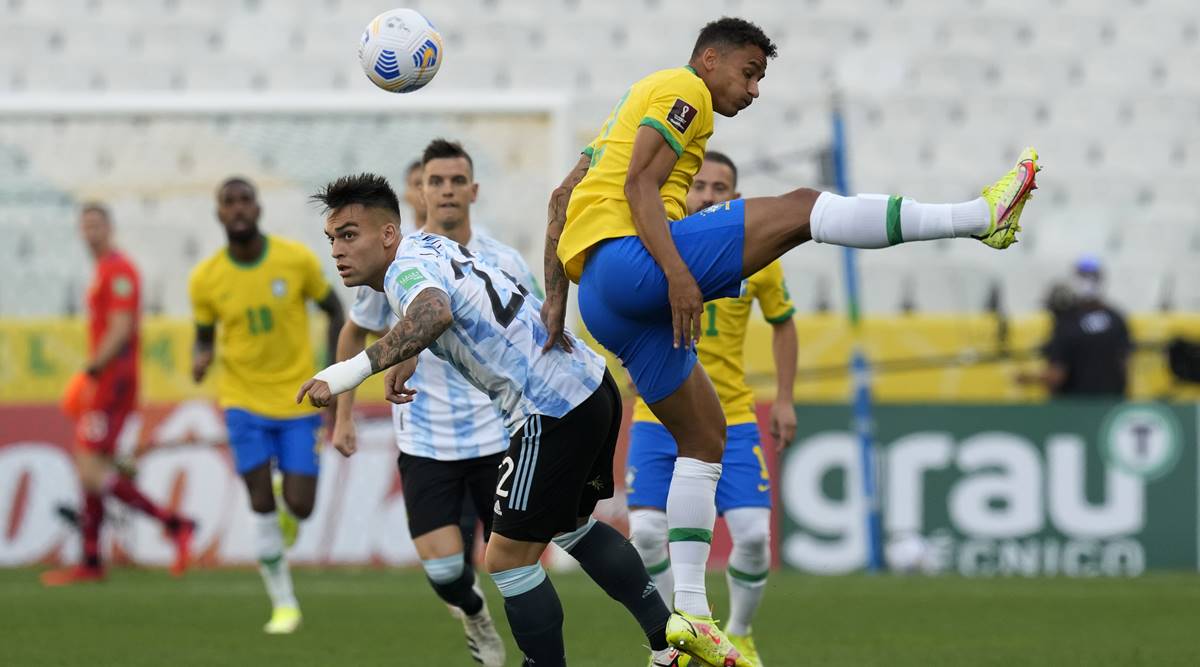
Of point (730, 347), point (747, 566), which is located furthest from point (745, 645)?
point (730, 347)

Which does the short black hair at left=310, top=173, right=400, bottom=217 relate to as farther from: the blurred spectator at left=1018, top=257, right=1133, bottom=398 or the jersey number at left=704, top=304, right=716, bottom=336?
the blurred spectator at left=1018, top=257, right=1133, bottom=398

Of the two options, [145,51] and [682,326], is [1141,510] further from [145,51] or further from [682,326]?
[145,51]

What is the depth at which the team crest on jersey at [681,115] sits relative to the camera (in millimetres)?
5734

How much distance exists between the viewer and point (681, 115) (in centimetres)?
575

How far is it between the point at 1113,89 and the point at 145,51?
31.1ft

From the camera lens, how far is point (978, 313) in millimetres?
14617

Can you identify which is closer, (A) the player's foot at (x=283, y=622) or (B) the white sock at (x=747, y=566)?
(B) the white sock at (x=747, y=566)

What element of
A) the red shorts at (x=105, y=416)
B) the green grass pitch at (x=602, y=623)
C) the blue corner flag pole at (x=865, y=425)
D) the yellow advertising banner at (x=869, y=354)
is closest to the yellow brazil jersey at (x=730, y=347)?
the green grass pitch at (x=602, y=623)

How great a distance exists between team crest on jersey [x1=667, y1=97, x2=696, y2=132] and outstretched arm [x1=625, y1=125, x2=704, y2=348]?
0.23ft

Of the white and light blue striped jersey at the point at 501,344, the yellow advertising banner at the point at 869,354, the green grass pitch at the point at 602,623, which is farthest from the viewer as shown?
the yellow advertising banner at the point at 869,354

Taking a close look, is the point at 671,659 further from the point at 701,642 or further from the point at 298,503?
the point at 298,503

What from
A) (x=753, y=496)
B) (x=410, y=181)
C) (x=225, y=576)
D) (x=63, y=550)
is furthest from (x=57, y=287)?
(x=753, y=496)

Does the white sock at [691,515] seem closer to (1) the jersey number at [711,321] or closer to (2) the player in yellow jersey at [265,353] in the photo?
(1) the jersey number at [711,321]

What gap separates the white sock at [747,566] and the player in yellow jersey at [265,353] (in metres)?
2.66
